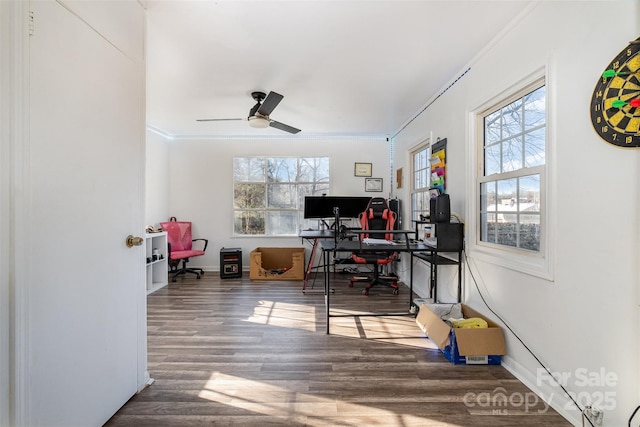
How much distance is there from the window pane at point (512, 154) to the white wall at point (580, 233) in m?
0.44

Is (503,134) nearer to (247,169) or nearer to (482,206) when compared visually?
(482,206)

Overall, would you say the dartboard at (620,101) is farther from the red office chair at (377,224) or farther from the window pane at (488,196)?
the red office chair at (377,224)

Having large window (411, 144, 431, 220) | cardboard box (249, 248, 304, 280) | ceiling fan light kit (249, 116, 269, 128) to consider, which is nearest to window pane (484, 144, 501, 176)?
large window (411, 144, 431, 220)

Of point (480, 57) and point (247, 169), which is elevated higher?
point (480, 57)

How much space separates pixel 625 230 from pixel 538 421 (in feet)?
3.84

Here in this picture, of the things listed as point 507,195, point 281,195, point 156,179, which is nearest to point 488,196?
point 507,195

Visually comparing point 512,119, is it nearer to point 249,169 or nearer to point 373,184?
point 373,184

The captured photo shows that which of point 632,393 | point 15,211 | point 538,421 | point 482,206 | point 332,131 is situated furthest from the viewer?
point 332,131

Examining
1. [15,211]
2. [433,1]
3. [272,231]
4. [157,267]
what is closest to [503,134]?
[433,1]

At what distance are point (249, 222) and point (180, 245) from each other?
1.30 metres

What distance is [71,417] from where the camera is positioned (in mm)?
1267

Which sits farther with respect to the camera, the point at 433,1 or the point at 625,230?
the point at 433,1

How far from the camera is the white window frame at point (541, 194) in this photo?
163cm

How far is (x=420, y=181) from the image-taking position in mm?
3982
